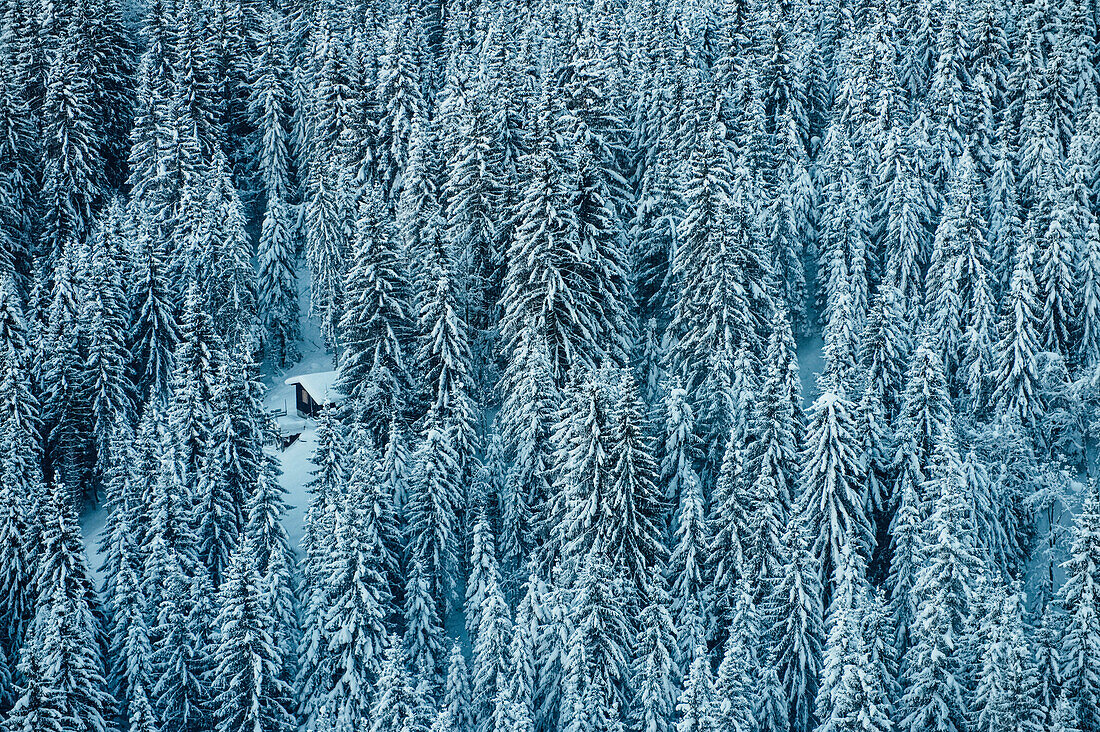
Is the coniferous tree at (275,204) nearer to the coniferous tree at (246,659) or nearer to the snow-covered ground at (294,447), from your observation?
the snow-covered ground at (294,447)

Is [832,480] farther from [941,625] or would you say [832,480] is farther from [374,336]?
[374,336]

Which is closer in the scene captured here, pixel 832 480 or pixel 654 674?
pixel 654 674

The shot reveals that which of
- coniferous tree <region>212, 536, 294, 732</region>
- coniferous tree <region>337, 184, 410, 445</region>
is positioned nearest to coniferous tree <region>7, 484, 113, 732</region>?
coniferous tree <region>212, 536, 294, 732</region>

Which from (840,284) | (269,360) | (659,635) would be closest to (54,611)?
(659,635)

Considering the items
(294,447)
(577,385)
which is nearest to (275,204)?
(294,447)

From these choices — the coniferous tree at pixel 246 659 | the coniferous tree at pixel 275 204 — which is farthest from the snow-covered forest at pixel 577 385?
the coniferous tree at pixel 275 204

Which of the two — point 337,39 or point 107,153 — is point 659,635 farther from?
point 107,153

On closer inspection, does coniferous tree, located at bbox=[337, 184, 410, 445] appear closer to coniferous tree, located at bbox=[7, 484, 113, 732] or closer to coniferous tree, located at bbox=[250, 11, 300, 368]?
coniferous tree, located at bbox=[7, 484, 113, 732]
